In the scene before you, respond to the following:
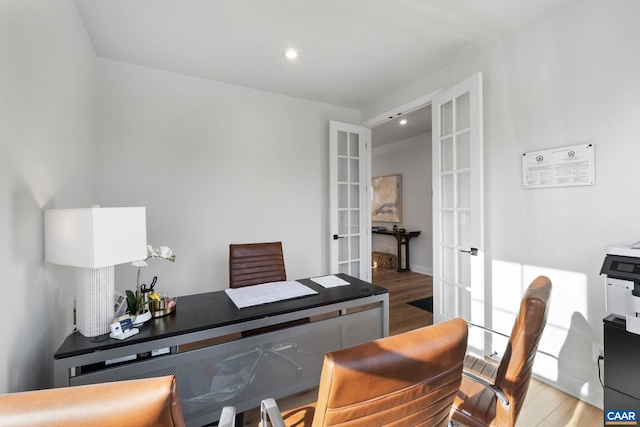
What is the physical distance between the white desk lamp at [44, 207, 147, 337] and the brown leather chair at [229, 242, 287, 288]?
97cm

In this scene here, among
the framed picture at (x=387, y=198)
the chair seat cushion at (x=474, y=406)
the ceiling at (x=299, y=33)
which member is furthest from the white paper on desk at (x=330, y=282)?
the framed picture at (x=387, y=198)

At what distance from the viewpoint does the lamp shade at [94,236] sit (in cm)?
110

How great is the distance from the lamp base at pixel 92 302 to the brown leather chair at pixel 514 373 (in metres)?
1.62

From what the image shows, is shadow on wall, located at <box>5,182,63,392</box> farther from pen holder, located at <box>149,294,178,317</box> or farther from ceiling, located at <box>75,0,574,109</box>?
ceiling, located at <box>75,0,574,109</box>

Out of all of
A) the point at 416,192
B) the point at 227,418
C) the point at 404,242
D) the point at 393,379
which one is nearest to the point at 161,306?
the point at 227,418

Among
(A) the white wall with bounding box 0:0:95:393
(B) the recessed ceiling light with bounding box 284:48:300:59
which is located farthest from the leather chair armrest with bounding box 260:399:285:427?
(B) the recessed ceiling light with bounding box 284:48:300:59

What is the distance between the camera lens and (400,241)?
18.8ft

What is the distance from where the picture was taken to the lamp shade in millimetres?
1097

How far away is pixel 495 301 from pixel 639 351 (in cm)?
99

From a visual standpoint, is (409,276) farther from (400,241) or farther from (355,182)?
(355,182)

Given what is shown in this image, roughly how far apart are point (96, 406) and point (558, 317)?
105 inches

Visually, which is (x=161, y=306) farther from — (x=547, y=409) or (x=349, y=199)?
Answer: (x=349, y=199)

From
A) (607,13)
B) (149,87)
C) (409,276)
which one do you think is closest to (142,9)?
(149,87)

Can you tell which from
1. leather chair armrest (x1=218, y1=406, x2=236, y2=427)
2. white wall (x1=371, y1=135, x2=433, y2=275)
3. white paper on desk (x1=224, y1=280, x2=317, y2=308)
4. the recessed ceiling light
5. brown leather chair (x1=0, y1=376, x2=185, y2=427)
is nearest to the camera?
brown leather chair (x1=0, y1=376, x2=185, y2=427)
